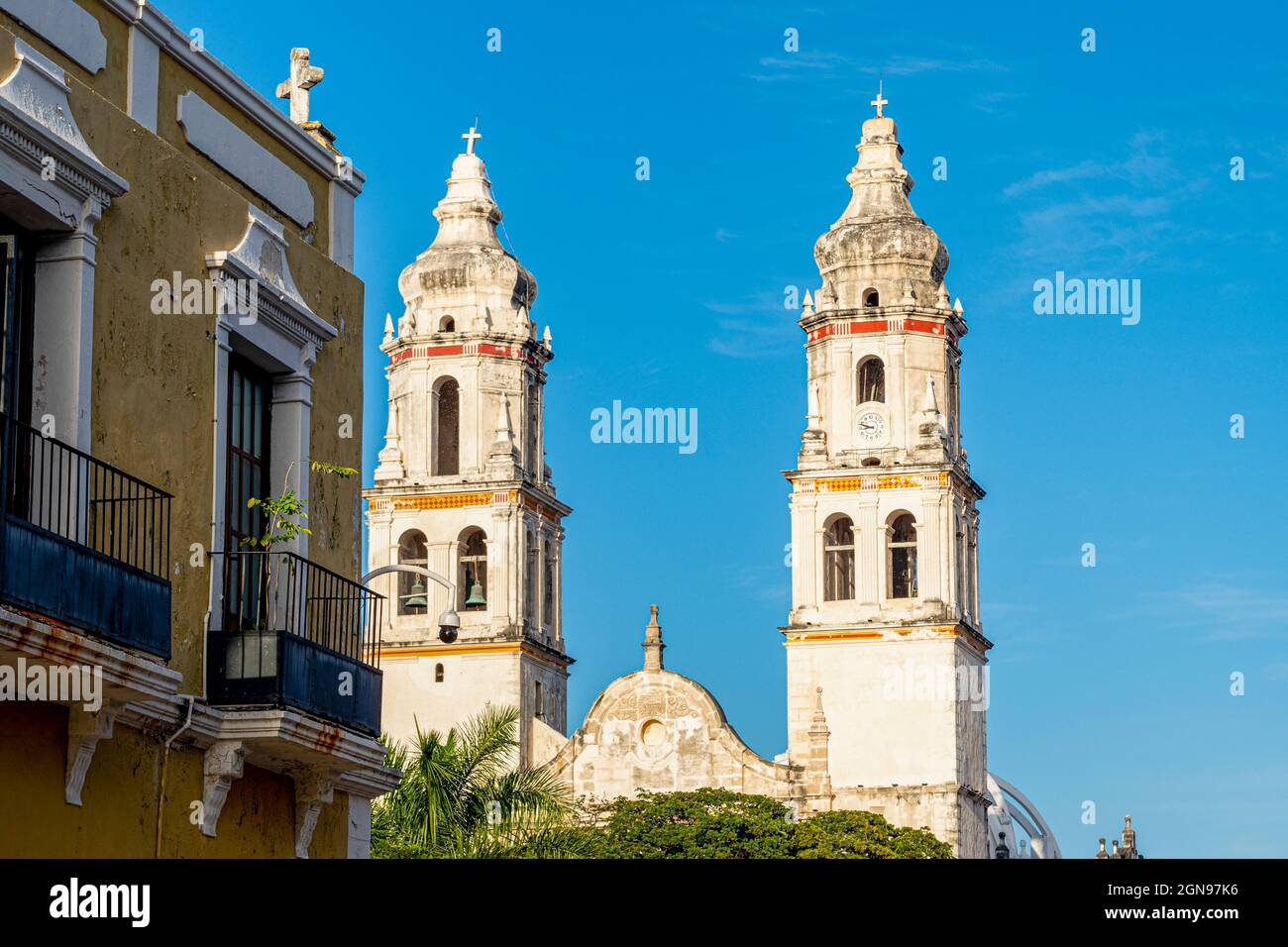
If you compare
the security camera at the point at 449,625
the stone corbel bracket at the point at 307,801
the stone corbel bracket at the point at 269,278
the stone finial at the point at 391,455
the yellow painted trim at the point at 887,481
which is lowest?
the stone corbel bracket at the point at 307,801

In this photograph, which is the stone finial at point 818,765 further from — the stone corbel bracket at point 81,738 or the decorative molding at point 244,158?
the stone corbel bracket at point 81,738

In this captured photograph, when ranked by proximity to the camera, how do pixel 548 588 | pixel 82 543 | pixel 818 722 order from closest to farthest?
pixel 82 543 → pixel 818 722 → pixel 548 588

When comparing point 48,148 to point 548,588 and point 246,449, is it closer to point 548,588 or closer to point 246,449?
point 246,449

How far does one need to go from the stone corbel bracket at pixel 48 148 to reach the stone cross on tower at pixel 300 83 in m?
3.96

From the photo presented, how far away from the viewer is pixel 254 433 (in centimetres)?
1686

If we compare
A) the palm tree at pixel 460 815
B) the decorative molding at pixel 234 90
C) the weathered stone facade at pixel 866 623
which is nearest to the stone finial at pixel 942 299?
the weathered stone facade at pixel 866 623

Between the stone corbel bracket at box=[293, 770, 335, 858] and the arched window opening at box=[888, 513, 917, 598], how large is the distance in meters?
44.2

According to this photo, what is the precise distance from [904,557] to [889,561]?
881 millimetres

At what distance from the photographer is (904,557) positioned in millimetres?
60844

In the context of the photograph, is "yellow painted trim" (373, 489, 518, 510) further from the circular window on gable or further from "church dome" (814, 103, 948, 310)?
"church dome" (814, 103, 948, 310)

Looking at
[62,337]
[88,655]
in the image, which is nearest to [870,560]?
[62,337]

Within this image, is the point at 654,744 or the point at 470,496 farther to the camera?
the point at 470,496

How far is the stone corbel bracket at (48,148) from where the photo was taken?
13.4 metres
